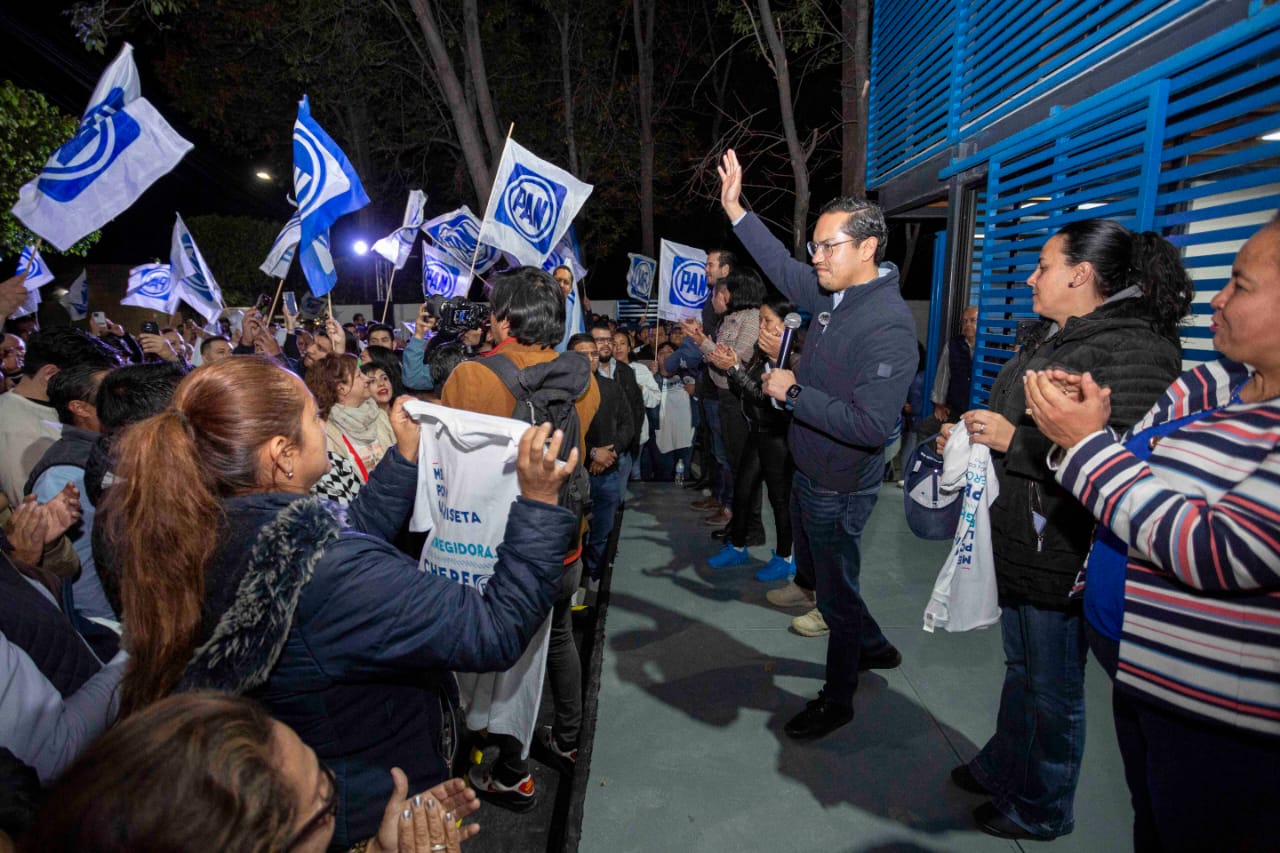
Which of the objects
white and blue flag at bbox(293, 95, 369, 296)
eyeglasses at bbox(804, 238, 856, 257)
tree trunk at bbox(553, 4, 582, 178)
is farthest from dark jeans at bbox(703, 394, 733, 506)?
tree trunk at bbox(553, 4, 582, 178)

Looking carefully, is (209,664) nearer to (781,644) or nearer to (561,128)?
(781,644)

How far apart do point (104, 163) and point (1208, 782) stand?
22.9ft

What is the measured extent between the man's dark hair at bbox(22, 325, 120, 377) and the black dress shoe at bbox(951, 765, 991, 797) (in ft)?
15.7

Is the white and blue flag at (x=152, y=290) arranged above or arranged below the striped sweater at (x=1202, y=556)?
above

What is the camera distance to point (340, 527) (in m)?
1.43

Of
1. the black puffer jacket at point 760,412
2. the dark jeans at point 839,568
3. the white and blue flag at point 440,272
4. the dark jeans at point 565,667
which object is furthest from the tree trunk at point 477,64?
the dark jeans at point 839,568

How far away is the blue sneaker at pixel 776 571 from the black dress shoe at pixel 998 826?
2.50 meters

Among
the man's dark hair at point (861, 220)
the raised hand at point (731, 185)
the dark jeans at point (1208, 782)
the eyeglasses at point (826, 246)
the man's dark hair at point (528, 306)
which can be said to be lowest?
the dark jeans at point (1208, 782)

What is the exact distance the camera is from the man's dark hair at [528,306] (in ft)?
10.3

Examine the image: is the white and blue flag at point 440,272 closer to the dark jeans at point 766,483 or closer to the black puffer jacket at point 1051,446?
the dark jeans at point 766,483

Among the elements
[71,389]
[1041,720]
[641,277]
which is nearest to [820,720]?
[1041,720]

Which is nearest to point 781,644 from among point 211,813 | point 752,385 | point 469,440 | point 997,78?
point 752,385

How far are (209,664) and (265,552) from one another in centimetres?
23

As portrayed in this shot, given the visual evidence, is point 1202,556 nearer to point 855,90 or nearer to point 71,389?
point 71,389
